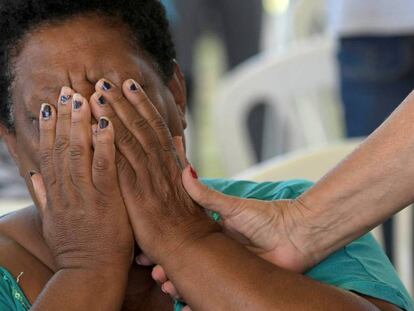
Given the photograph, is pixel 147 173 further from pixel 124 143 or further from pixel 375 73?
pixel 375 73

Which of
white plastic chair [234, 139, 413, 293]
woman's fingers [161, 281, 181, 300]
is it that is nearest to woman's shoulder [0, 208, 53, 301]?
woman's fingers [161, 281, 181, 300]

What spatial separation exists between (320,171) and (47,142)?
934 millimetres

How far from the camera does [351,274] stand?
1.60 meters

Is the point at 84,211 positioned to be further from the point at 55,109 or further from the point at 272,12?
the point at 272,12

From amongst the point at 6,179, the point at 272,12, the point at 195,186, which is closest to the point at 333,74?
the point at 6,179

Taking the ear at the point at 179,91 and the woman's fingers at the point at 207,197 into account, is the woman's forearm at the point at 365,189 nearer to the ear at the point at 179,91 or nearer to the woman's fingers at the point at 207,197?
the woman's fingers at the point at 207,197

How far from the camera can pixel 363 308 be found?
1.48 meters

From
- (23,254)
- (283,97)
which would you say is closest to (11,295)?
(23,254)

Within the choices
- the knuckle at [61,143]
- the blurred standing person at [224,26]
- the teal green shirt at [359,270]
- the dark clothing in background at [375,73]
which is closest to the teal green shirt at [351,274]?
the teal green shirt at [359,270]

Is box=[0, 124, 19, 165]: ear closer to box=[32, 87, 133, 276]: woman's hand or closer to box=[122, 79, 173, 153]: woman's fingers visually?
box=[32, 87, 133, 276]: woman's hand

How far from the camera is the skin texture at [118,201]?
4.88 feet

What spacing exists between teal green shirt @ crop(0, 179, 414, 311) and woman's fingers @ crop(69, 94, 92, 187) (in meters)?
0.21

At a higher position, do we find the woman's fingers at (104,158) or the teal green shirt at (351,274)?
the woman's fingers at (104,158)

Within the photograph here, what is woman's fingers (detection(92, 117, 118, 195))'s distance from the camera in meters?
1.49
